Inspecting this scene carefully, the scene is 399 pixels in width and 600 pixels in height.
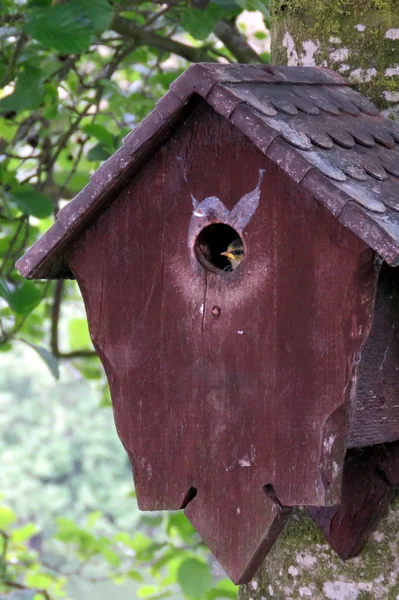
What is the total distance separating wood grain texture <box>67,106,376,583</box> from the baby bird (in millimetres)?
33

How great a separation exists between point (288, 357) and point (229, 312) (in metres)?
0.12

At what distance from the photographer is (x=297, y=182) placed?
125 cm

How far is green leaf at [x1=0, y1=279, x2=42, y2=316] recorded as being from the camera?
2.16 metres

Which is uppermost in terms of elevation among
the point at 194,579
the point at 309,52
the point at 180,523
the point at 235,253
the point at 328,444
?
the point at 309,52

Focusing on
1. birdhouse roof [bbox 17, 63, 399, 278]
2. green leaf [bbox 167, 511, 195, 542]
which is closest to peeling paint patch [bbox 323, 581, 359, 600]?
birdhouse roof [bbox 17, 63, 399, 278]

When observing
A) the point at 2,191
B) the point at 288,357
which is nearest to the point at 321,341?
the point at 288,357

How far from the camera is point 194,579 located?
2740mm

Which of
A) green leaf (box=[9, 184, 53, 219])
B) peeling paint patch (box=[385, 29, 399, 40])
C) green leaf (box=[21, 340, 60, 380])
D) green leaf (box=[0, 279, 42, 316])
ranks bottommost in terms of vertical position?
green leaf (box=[21, 340, 60, 380])

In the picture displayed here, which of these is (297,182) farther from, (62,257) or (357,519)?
(357,519)

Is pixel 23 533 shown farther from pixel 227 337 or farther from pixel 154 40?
pixel 227 337

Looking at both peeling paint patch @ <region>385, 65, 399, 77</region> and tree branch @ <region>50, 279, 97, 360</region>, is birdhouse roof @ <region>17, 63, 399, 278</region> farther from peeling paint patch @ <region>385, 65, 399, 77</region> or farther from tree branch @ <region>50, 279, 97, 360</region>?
tree branch @ <region>50, 279, 97, 360</region>

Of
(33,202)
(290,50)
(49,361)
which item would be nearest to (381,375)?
(290,50)

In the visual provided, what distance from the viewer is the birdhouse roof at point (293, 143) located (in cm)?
122

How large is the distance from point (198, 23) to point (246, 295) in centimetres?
115
